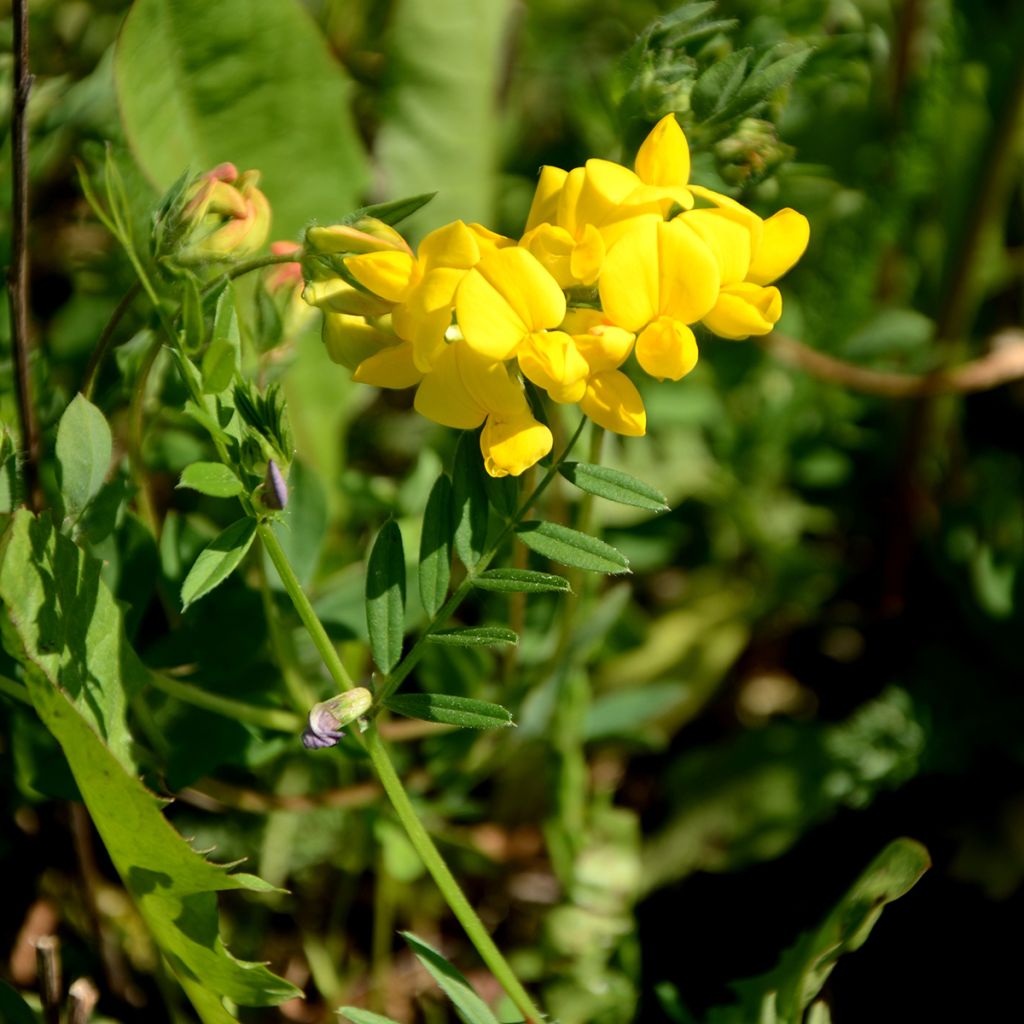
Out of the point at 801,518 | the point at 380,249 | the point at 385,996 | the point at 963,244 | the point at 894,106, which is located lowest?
the point at 385,996

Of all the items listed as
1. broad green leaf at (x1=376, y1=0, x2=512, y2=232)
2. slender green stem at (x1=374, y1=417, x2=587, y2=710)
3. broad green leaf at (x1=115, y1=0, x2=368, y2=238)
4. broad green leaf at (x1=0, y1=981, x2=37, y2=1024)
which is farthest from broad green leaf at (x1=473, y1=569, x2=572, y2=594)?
broad green leaf at (x1=376, y1=0, x2=512, y2=232)

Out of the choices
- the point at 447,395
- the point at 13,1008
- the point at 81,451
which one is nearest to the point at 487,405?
the point at 447,395

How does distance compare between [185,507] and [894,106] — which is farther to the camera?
[894,106]

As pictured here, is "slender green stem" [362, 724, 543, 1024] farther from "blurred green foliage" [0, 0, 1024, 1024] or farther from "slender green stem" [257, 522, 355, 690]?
"blurred green foliage" [0, 0, 1024, 1024]

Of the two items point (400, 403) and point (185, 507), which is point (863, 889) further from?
point (400, 403)

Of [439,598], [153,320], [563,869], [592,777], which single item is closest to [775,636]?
[592,777]

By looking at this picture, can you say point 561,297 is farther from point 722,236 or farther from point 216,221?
point 216,221
